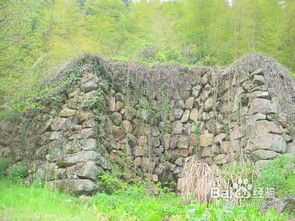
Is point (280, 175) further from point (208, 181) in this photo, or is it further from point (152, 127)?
point (152, 127)

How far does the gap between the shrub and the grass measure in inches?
7.6

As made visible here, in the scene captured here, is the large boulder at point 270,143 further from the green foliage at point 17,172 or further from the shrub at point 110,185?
the green foliage at point 17,172

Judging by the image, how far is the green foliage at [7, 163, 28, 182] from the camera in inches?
313

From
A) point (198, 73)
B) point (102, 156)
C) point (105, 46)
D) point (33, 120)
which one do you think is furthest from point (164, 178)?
point (105, 46)

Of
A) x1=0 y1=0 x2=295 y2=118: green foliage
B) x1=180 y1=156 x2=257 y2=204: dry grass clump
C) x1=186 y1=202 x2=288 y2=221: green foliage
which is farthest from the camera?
x1=0 y1=0 x2=295 y2=118: green foliage

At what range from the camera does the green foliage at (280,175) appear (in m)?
6.18

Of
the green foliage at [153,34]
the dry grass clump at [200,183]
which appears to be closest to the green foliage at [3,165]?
the green foliage at [153,34]

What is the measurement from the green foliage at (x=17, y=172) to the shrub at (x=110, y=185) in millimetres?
1671

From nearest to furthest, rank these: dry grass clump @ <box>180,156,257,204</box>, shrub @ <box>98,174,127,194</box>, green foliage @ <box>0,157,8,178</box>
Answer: dry grass clump @ <box>180,156,257,204</box>, shrub @ <box>98,174,127,194</box>, green foliage @ <box>0,157,8,178</box>

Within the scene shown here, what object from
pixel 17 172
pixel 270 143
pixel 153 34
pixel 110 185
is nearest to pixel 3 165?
pixel 17 172

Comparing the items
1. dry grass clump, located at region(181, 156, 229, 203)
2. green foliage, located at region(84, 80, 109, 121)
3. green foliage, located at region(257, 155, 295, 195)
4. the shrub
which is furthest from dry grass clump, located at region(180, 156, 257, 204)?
green foliage, located at region(84, 80, 109, 121)

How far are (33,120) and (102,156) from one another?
6.29 feet

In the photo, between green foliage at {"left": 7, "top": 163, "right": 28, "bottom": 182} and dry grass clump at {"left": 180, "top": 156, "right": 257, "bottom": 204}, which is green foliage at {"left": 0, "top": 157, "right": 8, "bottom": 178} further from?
dry grass clump at {"left": 180, "top": 156, "right": 257, "bottom": 204}

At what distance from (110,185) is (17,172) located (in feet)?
6.41
